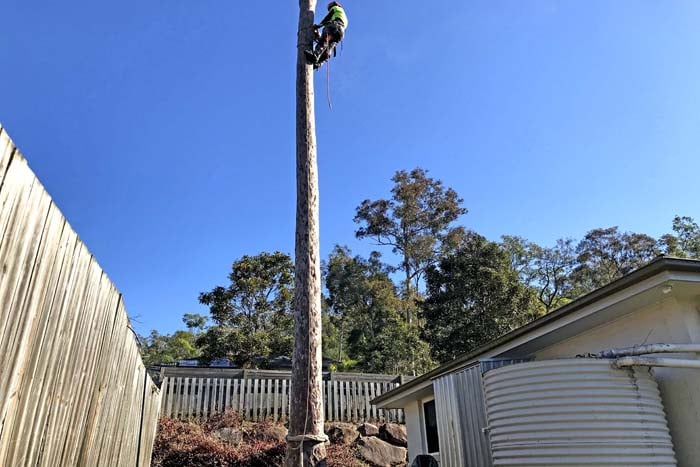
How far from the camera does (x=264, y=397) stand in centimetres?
1348

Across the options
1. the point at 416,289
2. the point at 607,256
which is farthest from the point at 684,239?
the point at 416,289

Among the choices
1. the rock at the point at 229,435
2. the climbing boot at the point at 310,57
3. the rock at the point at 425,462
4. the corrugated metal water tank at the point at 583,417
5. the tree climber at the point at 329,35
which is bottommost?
the rock at the point at 425,462

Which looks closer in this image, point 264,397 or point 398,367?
point 264,397

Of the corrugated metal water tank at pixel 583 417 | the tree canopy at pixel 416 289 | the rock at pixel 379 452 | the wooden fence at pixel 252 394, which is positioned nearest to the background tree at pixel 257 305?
the tree canopy at pixel 416 289

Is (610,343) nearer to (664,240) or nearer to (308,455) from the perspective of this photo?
(308,455)

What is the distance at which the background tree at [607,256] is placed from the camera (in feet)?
99.7

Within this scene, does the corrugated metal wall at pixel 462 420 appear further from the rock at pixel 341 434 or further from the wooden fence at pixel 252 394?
the wooden fence at pixel 252 394

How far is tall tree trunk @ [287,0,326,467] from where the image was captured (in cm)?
542

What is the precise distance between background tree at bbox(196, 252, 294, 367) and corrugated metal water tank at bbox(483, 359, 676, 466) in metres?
14.3

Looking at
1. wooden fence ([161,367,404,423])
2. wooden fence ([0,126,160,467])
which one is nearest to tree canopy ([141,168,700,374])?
wooden fence ([161,367,404,423])

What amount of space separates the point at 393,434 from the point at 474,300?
824 cm

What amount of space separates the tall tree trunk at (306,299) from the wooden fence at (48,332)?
7.41 feet

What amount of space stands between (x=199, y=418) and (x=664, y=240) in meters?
28.0

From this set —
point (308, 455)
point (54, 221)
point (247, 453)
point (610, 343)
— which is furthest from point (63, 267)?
point (247, 453)
